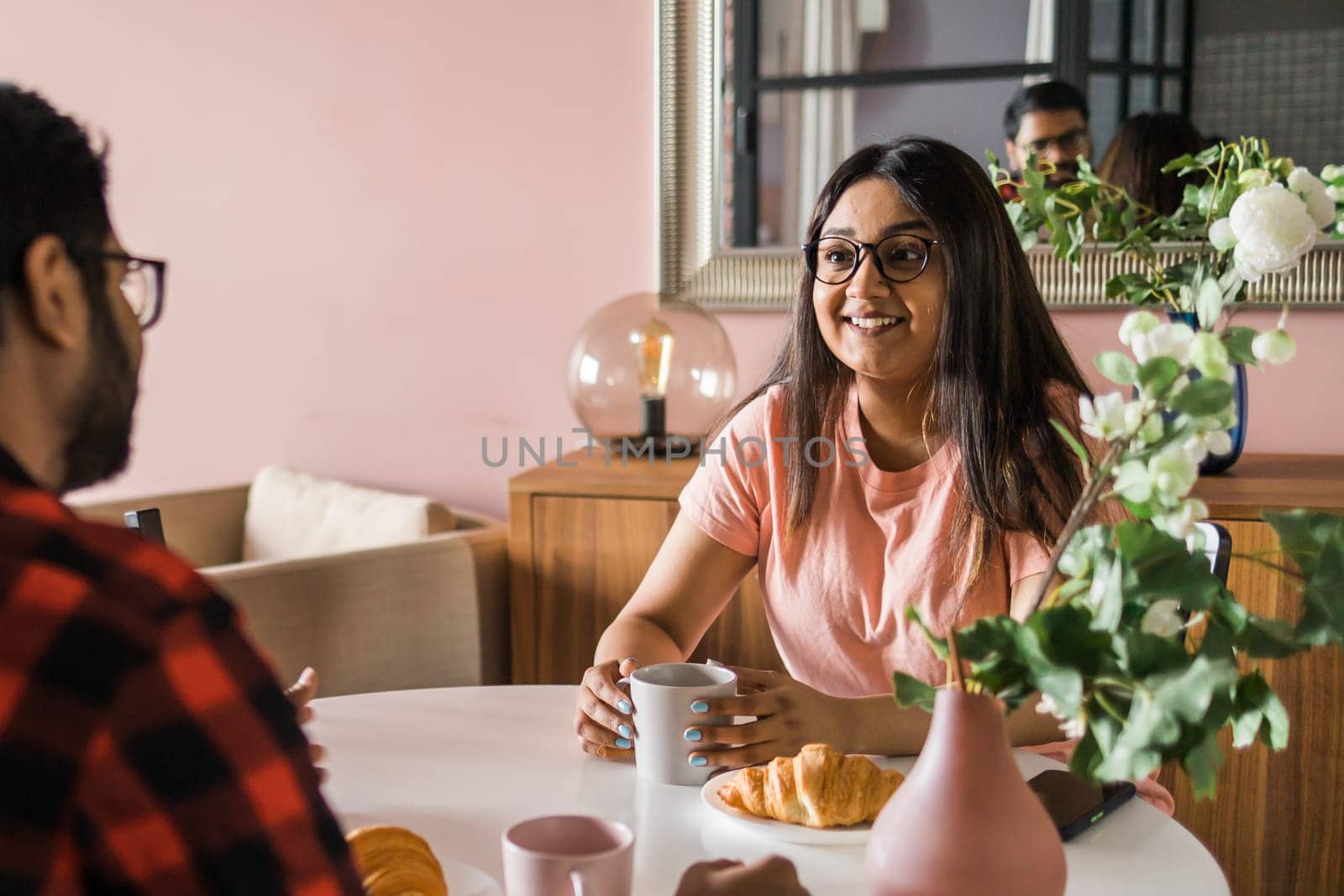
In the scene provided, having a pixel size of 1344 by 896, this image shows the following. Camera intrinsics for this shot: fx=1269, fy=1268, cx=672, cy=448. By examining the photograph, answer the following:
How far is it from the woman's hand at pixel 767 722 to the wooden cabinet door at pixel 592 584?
0.89 metres

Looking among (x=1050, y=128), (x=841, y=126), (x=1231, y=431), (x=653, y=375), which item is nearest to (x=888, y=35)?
(x=841, y=126)

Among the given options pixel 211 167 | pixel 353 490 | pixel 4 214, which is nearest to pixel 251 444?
pixel 353 490

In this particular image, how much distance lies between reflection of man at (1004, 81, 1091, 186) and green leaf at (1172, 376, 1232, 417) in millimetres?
1686

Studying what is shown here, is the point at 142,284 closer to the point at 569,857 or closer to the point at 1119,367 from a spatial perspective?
the point at 569,857

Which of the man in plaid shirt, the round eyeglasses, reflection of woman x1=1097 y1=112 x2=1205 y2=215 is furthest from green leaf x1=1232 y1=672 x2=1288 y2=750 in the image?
reflection of woman x1=1097 y1=112 x2=1205 y2=215

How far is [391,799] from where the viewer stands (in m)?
1.08

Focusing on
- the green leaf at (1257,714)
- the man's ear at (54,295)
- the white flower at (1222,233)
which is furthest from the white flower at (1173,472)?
the white flower at (1222,233)

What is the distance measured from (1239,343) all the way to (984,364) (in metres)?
0.77

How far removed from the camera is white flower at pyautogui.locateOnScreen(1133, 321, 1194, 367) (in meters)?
0.67

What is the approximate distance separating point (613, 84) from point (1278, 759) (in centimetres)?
169

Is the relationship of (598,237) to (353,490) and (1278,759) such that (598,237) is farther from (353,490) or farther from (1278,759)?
(1278,759)

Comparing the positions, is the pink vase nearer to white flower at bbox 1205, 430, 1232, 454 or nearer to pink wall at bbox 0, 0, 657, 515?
white flower at bbox 1205, 430, 1232, 454

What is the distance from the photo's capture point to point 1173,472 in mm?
644

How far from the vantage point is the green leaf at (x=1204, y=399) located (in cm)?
64
